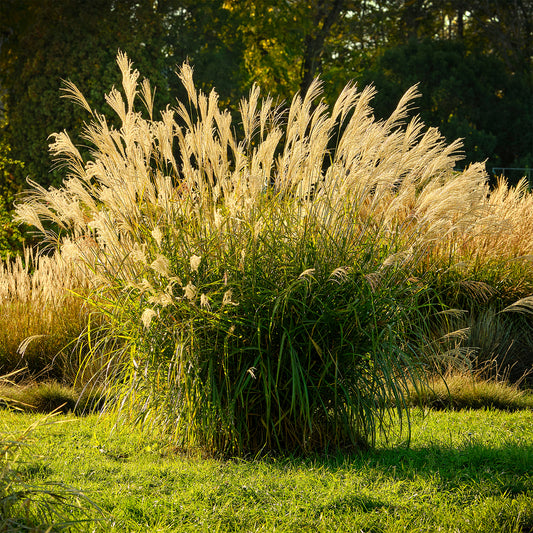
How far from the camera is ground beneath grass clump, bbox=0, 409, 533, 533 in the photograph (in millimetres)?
3061

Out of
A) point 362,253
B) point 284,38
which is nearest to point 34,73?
point 284,38

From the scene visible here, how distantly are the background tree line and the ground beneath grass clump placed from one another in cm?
608

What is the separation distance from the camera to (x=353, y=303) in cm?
386

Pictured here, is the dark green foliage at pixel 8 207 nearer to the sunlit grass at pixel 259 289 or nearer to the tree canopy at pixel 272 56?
the tree canopy at pixel 272 56

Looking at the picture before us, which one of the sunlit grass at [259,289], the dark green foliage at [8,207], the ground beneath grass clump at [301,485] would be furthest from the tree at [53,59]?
the ground beneath grass clump at [301,485]

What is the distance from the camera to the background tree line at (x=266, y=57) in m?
11.2

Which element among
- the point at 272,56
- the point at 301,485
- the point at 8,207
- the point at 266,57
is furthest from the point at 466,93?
the point at 301,485

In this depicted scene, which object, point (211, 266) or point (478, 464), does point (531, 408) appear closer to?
point (478, 464)

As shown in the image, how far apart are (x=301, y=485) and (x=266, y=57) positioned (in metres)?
14.6

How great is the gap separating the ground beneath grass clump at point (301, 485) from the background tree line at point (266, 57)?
20.0ft

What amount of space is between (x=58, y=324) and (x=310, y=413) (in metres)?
3.05

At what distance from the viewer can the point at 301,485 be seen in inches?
135

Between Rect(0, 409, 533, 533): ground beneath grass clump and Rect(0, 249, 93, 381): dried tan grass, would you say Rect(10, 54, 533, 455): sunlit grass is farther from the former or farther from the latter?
Rect(0, 249, 93, 381): dried tan grass

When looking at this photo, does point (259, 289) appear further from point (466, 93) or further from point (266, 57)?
point (466, 93)
